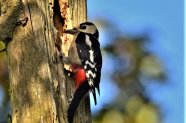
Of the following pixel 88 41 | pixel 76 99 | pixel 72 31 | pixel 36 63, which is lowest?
pixel 76 99

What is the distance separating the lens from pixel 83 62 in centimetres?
422

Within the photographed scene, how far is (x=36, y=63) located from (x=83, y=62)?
2.05 ft

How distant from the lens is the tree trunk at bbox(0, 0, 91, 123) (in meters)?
3.60

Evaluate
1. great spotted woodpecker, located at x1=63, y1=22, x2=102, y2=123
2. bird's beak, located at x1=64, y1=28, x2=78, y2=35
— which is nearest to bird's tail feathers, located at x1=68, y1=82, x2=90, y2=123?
great spotted woodpecker, located at x1=63, y1=22, x2=102, y2=123

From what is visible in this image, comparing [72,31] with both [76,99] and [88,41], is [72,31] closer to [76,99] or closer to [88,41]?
[88,41]

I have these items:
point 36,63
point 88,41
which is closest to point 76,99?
point 36,63

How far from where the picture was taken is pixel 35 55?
12.2 ft

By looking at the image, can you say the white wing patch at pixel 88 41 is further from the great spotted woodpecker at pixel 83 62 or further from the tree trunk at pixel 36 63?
Answer: the tree trunk at pixel 36 63

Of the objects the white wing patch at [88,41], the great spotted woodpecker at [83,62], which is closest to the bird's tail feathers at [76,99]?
the great spotted woodpecker at [83,62]

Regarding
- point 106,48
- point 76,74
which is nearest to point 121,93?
point 106,48

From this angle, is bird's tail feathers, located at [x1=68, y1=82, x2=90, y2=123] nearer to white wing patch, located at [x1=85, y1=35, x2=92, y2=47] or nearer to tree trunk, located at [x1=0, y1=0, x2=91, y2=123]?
tree trunk, located at [x1=0, y1=0, x2=91, y2=123]

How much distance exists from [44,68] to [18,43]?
0.98 feet

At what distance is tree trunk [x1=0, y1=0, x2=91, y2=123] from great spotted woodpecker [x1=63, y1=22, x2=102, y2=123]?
2.6 inches

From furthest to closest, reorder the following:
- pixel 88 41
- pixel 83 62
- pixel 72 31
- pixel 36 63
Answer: pixel 88 41 < pixel 83 62 < pixel 72 31 < pixel 36 63
